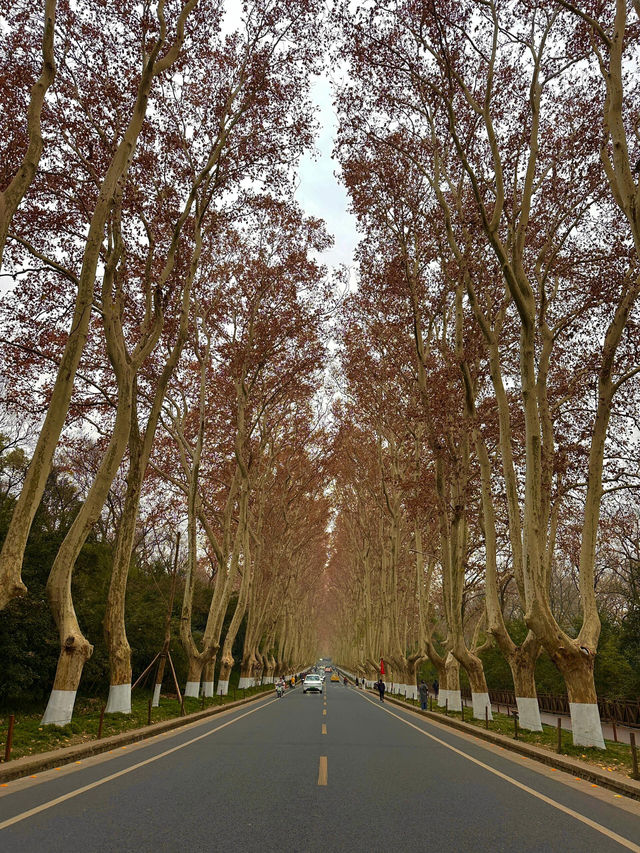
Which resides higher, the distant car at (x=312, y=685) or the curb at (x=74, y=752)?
the distant car at (x=312, y=685)

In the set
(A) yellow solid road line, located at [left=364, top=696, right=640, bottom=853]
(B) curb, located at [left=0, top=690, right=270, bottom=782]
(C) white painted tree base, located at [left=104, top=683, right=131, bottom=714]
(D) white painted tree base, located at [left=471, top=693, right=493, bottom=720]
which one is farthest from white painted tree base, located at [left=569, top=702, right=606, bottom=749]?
(C) white painted tree base, located at [left=104, top=683, right=131, bottom=714]

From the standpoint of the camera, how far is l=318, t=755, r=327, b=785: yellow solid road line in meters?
8.53

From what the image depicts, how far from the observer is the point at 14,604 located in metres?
18.7

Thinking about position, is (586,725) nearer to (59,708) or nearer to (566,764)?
(566,764)

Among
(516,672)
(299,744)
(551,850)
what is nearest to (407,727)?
(516,672)

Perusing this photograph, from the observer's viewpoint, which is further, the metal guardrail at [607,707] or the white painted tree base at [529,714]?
the metal guardrail at [607,707]

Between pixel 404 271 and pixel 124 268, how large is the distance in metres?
9.50

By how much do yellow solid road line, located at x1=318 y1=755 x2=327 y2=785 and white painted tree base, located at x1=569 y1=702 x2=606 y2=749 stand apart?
5.54m

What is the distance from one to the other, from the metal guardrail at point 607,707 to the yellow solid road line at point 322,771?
19.3 m

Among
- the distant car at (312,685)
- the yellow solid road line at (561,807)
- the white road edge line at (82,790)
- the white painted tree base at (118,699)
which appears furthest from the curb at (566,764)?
the distant car at (312,685)

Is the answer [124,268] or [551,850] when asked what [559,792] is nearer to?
[551,850]

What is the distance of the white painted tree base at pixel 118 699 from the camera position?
15.6 meters

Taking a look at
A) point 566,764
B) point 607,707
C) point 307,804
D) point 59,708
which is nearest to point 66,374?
point 59,708

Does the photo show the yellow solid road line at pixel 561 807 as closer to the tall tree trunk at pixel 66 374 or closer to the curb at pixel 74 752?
the curb at pixel 74 752
